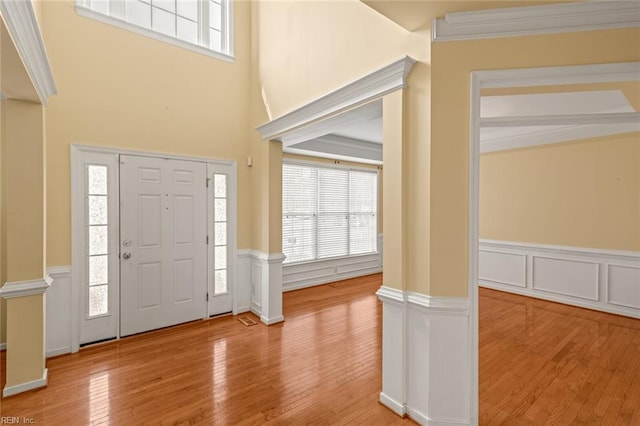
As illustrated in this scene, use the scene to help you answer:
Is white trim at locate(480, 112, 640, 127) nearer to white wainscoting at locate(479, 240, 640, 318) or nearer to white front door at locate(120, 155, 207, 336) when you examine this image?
white wainscoting at locate(479, 240, 640, 318)

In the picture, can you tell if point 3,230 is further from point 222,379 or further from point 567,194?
point 567,194

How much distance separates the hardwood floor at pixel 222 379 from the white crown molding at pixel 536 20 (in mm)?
2656

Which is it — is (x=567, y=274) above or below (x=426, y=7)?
below

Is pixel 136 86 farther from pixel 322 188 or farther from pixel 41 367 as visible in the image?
pixel 322 188

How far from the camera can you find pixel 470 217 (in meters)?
2.08

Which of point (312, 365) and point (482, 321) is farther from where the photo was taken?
point (482, 321)

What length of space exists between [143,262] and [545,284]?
5806 mm

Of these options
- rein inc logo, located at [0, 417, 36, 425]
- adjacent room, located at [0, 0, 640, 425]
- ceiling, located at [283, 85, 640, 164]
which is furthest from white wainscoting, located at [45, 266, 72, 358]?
ceiling, located at [283, 85, 640, 164]

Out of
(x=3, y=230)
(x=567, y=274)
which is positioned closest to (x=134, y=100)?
(x=3, y=230)

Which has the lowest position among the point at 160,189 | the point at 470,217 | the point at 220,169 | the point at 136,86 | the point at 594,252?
the point at 594,252

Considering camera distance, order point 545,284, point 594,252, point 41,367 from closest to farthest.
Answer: point 41,367, point 594,252, point 545,284

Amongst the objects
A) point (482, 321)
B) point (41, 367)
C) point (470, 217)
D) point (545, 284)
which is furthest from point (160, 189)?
point (545, 284)

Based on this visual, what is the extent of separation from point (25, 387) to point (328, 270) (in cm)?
433

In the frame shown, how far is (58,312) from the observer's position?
316 centimetres
